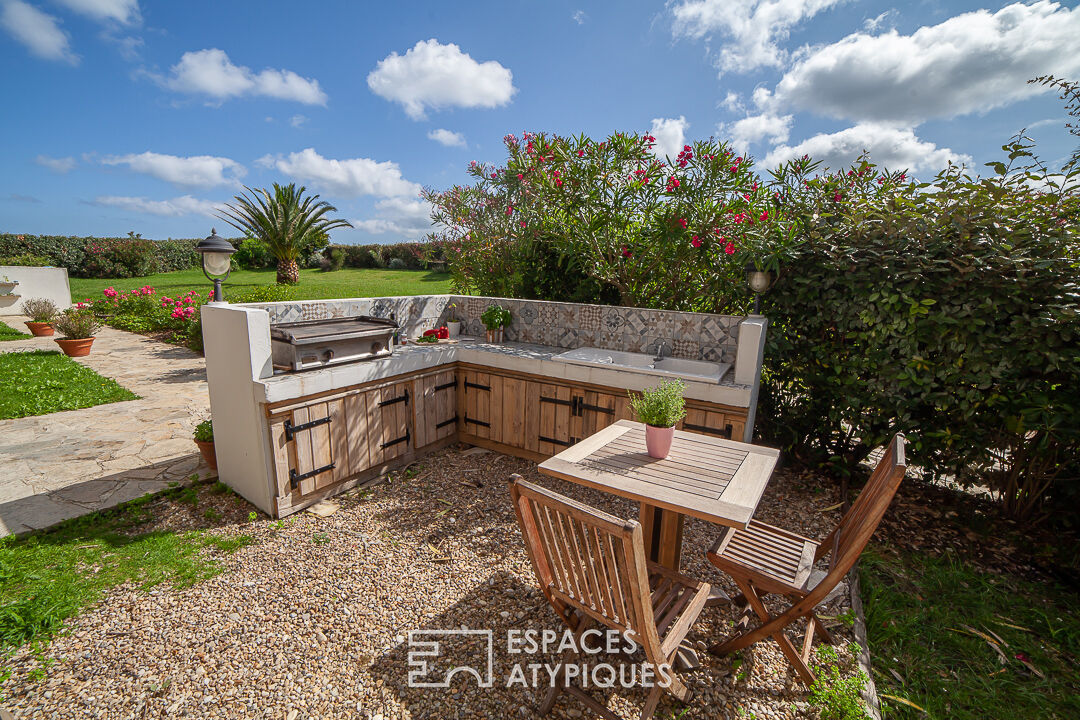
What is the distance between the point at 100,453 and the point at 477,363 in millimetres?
3709

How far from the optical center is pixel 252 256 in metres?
24.0

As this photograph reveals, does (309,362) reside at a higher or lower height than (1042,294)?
lower

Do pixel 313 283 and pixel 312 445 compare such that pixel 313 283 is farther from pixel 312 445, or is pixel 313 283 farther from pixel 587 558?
pixel 587 558

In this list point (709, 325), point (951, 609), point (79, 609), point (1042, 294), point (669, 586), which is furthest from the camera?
point (709, 325)

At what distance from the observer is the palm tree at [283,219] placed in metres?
14.1

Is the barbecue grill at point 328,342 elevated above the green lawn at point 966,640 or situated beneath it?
elevated above

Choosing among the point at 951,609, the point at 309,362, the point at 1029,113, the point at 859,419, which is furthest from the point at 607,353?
the point at 1029,113

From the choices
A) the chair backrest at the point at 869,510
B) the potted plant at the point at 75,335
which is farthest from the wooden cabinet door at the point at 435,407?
the potted plant at the point at 75,335

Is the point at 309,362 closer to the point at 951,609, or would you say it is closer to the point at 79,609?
the point at 79,609

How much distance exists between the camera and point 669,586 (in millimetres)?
1990

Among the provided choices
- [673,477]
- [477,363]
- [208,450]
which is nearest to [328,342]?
[477,363]

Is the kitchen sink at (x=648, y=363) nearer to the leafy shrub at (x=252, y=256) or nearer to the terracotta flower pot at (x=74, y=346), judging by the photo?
the terracotta flower pot at (x=74, y=346)

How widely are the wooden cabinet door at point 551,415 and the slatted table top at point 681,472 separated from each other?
1.30 m

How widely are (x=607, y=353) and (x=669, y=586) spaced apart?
261 centimetres
